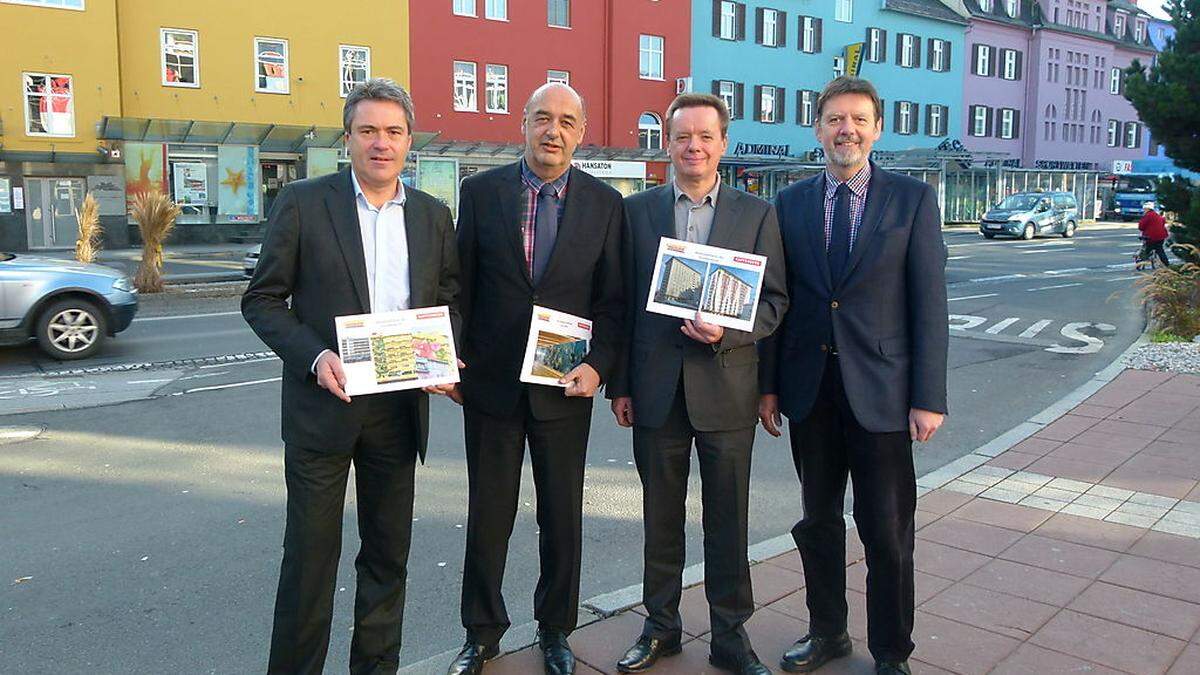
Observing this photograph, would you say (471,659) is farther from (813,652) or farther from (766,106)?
(766,106)

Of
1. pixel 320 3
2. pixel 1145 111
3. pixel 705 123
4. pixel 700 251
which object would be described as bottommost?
pixel 700 251

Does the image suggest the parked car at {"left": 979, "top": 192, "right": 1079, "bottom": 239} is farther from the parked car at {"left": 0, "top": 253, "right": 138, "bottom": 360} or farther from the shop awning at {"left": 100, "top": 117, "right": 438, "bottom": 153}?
the parked car at {"left": 0, "top": 253, "right": 138, "bottom": 360}

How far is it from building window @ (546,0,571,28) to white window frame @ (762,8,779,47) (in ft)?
36.5

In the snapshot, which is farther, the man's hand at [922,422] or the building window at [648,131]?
the building window at [648,131]

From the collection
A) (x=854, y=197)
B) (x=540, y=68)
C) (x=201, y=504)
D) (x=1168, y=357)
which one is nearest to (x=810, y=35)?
(x=540, y=68)

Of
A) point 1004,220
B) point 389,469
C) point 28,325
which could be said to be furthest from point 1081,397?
point 1004,220

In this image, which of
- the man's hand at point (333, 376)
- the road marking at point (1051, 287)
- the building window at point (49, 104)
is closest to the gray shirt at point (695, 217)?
the man's hand at point (333, 376)

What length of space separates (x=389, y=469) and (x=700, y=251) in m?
1.36

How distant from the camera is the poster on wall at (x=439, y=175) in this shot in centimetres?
3065

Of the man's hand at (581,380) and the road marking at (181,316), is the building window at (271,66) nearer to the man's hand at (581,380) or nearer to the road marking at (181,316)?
the road marking at (181,316)

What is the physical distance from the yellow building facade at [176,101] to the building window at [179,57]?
38 millimetres

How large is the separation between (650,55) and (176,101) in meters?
19.8

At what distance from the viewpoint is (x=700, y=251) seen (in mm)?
3586

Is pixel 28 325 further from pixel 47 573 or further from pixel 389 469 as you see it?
pixel 389 469
